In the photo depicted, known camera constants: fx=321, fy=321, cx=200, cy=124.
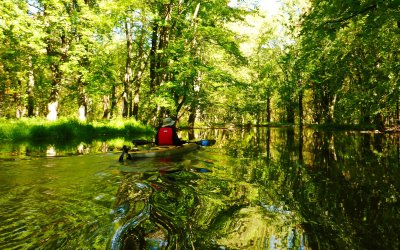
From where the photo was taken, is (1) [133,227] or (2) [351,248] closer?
(2) [351,248]

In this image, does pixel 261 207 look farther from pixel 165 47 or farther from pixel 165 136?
pixel 165 47

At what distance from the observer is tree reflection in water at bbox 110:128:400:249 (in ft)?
12.9

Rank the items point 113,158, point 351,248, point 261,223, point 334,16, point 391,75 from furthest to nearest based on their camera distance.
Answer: point 391,75 → point 334,16 → point 113,158 → point 261,223 → point 351,248

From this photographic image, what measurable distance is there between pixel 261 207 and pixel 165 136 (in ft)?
23.2

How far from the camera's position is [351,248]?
3773 mm

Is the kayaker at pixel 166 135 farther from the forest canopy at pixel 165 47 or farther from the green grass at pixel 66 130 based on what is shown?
the green grass at pixel 66 130

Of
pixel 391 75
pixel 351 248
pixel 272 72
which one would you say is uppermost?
pixel 272 72

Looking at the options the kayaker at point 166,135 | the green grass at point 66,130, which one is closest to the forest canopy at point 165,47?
the green grass at point 66,130

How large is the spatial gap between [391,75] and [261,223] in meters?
18.5

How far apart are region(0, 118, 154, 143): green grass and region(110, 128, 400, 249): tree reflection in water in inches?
407

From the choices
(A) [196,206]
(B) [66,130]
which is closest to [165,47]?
(B) [66,130]

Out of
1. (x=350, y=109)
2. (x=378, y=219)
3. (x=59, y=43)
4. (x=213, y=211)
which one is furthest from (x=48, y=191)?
(x=350, y=109)

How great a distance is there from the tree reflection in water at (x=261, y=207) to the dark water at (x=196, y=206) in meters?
0.02

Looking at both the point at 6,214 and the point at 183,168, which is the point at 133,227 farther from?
the point at 183,168
